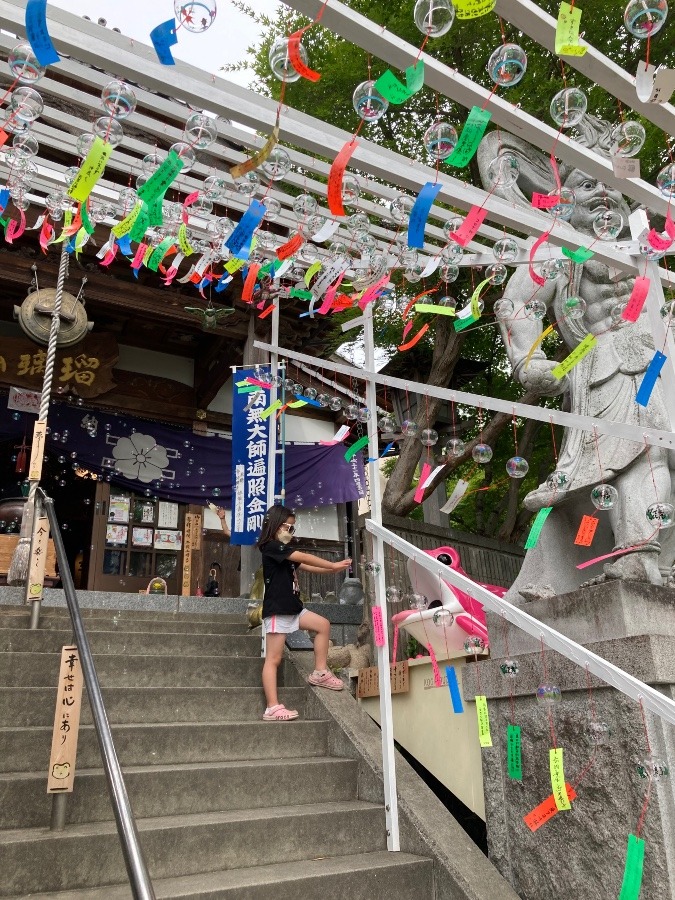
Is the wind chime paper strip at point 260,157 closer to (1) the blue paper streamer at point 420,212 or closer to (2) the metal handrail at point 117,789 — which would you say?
(1) the blue paper streamer at point 420,212

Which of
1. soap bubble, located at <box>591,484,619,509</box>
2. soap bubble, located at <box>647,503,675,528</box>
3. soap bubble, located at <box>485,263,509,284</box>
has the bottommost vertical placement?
soap bubble, located at <box>647,503,675,528</box>

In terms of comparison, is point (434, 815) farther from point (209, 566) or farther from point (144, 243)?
point (209, 566)

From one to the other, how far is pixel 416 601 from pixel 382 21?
21.3 feet

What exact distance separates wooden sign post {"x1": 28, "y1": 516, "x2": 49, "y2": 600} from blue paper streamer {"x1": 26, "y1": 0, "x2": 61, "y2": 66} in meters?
3.97

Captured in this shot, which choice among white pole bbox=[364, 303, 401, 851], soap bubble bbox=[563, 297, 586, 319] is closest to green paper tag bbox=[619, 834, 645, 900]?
white pole bbox=[364, 303, 401, 851]

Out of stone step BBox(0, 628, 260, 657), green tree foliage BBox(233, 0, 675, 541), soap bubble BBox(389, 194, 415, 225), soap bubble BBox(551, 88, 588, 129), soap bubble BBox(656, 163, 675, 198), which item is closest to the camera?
soap bubble BBox(551, 88, 588, 129)

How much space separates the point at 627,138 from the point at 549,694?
2.67 meters

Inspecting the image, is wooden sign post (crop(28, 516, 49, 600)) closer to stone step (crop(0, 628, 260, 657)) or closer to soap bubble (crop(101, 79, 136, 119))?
stone step (crop(0, 628, 260, 657))

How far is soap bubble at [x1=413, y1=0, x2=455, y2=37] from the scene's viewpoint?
251 cm

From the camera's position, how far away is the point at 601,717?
3.21 meters

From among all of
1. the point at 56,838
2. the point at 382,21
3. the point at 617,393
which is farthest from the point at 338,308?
the point at 382,21

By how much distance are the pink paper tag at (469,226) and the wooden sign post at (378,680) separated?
2984mm

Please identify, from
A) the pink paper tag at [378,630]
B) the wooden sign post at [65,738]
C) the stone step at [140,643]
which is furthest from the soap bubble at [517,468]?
the stone step at [140,643]

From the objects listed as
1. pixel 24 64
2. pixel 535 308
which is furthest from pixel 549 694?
pixel 24 64
